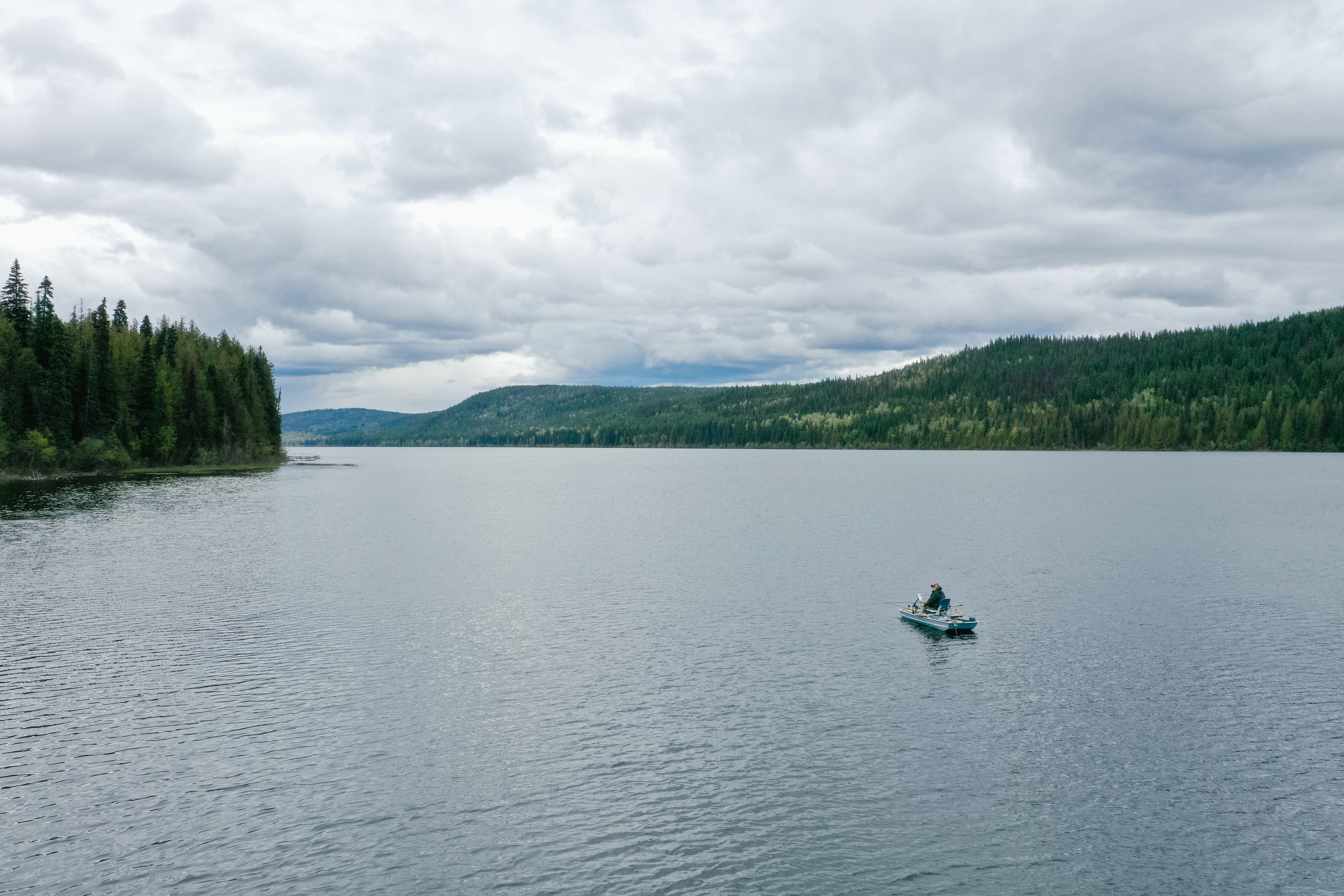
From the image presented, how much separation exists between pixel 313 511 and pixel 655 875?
98468 millimetres

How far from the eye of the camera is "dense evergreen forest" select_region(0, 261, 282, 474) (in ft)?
429

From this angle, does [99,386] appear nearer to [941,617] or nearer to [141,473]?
[141,473]

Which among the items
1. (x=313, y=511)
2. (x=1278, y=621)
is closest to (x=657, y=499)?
(x=313, y=511)

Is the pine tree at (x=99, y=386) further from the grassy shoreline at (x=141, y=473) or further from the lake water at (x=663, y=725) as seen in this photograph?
the lake water at (x=663, y=725)

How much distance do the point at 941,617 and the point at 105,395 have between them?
149220 mm

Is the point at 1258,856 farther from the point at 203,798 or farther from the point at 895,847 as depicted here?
Answer: the point at 203,798

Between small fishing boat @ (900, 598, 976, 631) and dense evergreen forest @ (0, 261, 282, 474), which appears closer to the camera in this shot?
small fishing boat @ (900, 598, 976, 631)

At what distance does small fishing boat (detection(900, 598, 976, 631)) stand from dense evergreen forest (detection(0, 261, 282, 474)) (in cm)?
13328

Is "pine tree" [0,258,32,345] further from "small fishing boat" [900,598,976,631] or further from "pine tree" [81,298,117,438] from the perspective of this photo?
"small fishing boat" [900,598,976,631]

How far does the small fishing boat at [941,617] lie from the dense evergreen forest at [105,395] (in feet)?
437

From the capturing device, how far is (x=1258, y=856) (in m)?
22.4

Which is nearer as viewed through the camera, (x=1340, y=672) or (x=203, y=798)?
(x=203, y=798)

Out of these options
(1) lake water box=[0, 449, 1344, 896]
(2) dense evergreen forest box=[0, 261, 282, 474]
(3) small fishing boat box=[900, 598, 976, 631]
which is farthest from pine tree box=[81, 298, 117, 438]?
(3) small fishing boat box=[900, 598, 976, 631]

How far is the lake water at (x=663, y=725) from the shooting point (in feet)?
72.3
